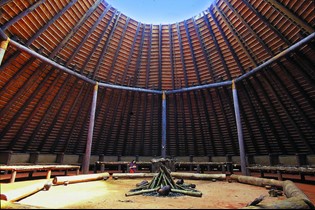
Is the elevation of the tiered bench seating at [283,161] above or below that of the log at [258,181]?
above

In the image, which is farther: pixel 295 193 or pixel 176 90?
pixel 176 90

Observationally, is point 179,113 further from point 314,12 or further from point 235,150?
point 314,12

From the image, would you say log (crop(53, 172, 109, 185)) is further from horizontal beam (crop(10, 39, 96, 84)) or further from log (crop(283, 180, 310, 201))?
log (crop(283, 180, 310, 201))

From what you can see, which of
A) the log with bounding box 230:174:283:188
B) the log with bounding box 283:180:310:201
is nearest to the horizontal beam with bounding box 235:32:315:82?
the log with bounding box 230:174:283:188

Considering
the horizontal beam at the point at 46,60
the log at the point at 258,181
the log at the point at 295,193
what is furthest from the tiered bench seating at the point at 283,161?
the horizontal beam at the point at 46,60

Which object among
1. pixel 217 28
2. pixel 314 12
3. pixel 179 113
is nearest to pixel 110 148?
pixel 179 113

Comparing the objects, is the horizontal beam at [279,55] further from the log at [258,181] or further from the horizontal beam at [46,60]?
the horizontal beam at [46,60]

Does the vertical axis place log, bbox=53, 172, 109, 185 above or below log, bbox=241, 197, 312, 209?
below

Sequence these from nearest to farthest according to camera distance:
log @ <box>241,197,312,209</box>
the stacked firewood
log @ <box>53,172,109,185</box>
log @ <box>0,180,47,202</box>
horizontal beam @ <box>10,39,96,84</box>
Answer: log @ <box>241,197,312,209</box>
log @ <box>0,180,47,202</box>
the stacked firewood
log @ <box>53,172,109,185</box>
horizontal beam @ <box>10,39,96,84</box>

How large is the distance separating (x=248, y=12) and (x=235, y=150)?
34.1 feet

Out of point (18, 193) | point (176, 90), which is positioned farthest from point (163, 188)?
point (176, 90)

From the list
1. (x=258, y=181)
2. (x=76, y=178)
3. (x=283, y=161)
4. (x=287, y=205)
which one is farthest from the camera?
(x=283, y=161)

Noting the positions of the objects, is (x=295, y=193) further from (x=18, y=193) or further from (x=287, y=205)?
(x=18, y=193)

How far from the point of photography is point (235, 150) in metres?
16.3
